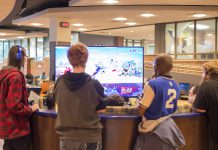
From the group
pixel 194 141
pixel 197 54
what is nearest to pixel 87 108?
pixel 194 141

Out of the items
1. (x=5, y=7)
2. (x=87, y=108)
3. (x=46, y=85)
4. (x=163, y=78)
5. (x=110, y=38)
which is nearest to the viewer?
(x=87, y=108)

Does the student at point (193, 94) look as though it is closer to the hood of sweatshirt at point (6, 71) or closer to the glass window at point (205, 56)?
the hood of sweatshirt at point (6, 71)

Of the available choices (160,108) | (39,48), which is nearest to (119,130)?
(160,108)

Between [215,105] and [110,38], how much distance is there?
13.6 metres

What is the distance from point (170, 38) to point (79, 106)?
30.7ft

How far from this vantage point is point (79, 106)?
2445 millimetres

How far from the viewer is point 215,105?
3127 millimetres

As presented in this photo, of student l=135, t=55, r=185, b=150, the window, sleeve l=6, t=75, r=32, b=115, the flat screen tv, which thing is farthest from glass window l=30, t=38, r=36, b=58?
student l=135, t=55, r=185, b=150

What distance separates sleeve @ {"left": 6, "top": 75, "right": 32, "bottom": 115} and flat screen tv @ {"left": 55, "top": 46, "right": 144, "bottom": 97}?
123cm

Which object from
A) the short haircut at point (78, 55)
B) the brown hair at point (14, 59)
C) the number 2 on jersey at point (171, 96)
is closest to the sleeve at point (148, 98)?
the number 2 on jersey at point (171, 96)

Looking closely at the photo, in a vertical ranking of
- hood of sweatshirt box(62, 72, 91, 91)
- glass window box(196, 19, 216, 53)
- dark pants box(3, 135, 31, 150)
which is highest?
glass window box(196, 19, 216, 53)

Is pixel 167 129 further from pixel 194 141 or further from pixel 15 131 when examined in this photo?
pixel 15 131

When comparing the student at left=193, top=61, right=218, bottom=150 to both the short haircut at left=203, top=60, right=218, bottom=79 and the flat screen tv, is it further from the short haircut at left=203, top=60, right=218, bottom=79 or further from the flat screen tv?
the flat screen tv

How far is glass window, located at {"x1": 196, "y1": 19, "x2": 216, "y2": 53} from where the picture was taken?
33.0ft
